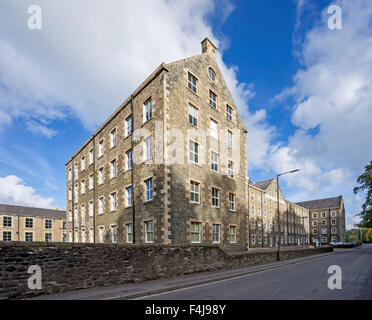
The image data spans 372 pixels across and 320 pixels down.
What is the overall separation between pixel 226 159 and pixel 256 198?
90.8 feet

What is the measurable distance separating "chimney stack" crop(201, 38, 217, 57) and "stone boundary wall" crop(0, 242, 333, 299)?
18334mm

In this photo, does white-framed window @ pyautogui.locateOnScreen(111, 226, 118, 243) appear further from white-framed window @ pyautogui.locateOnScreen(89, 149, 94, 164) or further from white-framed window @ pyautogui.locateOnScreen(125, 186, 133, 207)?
white-framed window @ pyautogui.locateOnScreen(89, 149, 94, 164)

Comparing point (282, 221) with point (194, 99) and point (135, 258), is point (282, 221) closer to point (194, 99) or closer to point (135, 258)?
point (194, 99)

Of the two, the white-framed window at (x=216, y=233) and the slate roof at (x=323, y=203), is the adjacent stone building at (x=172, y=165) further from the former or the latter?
the slate roof at (x=323, y=203)

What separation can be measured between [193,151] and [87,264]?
1131 cm

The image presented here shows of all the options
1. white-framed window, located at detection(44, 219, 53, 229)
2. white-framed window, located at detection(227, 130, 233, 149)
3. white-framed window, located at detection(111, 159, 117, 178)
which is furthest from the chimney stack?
A: white-framed window, located at detection(44, 219, 53, 229)

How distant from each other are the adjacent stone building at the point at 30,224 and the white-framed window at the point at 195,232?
42.8m

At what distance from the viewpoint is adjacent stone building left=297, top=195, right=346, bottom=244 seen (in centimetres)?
8181

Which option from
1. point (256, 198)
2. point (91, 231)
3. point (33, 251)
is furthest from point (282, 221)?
point (33, 251)

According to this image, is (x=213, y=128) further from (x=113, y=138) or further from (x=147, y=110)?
(x=113, y=138)

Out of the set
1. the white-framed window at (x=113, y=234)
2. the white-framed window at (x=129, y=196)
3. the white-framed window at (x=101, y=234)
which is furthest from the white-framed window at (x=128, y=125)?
the white-framed window at (x=101, y=234)

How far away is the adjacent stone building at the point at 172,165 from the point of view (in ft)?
53.9

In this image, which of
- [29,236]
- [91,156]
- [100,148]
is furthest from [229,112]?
[29,236]

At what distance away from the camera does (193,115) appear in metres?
19.3
